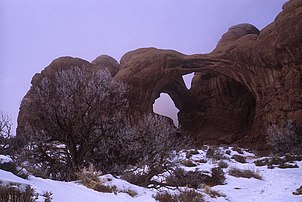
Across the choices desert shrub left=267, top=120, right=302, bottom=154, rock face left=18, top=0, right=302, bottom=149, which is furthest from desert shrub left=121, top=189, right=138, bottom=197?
rock face left=18, top=0, right=302, bottom=149

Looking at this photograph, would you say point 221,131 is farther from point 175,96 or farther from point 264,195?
point 264,195

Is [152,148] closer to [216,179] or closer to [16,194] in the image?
[216,179]

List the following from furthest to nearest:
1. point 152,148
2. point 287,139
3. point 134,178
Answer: point 287,139, point 152,148, point 134,178

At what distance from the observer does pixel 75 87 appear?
13.8 meters

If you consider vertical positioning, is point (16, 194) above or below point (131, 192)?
above

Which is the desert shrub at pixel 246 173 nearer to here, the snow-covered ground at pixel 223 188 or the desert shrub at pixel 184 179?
the snow-covered ground at pixel 223 188

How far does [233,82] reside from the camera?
128ft

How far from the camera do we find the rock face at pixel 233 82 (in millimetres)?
26552

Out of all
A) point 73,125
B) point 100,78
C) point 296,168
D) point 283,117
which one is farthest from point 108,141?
point 283,117

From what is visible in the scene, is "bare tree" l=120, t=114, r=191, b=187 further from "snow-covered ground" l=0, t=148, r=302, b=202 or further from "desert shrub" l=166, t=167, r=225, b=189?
"snow-covered ground" l=0, t=148, r=302, b=202

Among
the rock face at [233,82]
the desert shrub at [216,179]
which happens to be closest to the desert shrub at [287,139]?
the rock face at [233,82]

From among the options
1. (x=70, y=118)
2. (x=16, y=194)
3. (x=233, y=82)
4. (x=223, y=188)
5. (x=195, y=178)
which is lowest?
(x=223, y=188)

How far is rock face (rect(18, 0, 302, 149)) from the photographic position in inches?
1045

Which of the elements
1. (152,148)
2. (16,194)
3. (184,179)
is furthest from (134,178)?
(16,194)
